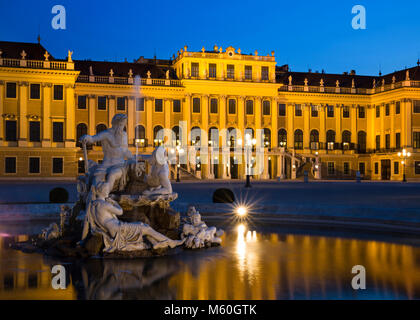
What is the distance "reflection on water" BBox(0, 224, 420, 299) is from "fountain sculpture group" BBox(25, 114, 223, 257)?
439 millimetres

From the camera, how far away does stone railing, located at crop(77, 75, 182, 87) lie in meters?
55.2

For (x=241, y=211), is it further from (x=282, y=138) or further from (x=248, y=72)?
(x=282, y=138)

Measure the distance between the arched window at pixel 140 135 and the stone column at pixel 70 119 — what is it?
7.75 m

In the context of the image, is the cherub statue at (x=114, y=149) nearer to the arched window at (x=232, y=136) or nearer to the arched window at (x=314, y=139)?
the arched window at (x=232, y=136)

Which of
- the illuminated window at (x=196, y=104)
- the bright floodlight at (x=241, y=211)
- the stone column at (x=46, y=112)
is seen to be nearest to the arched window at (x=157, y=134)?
the illuminated window at (x=196, y=104)

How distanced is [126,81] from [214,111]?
10.3m

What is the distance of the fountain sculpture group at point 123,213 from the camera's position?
384 inches

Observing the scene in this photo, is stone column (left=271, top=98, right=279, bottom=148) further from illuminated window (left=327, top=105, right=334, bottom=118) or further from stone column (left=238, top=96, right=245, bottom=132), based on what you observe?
illuminated window (left=327, top=105, right=334, bottom=118)

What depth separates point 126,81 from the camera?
56.5 meters

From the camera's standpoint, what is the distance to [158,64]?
6562 cm

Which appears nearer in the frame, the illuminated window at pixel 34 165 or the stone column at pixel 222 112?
the illuminated window at pixel 34 165

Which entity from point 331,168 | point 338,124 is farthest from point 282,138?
point 338,124
